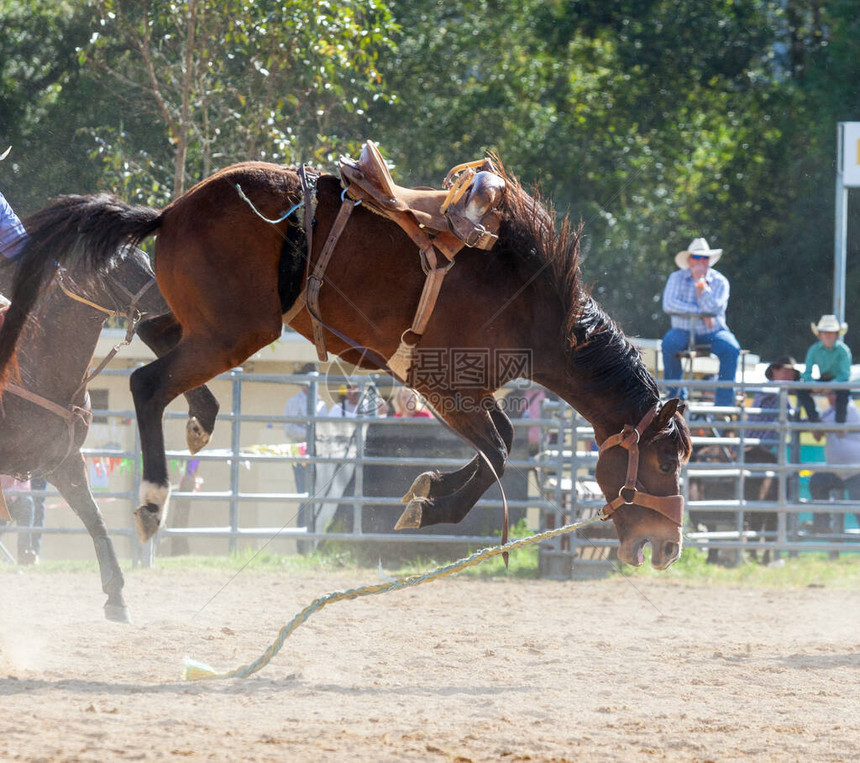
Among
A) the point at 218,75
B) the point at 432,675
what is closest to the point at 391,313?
the point at 432,675

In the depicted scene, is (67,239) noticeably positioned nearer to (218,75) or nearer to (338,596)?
(338,596)

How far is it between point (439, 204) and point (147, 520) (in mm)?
1687

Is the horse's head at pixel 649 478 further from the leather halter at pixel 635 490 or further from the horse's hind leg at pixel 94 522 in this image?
the horse's hind leg at pixel 94 522

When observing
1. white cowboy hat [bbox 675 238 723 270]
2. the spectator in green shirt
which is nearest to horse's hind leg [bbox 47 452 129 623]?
white cowboy hat [bbox 675 238 723 270]

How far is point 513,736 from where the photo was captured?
387 cm

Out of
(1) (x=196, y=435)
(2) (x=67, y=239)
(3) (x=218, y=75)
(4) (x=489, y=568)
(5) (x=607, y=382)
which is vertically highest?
(3) (x=218, y=75)

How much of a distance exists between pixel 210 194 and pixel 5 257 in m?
1.09

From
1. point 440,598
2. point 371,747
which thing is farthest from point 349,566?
point 371,747

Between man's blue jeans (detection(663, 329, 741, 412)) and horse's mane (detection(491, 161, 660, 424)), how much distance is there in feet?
17.4

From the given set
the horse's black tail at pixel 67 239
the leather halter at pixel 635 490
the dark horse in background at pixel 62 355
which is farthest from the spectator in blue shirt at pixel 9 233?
the leather halter at pixel 635 490

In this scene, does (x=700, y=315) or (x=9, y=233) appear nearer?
(x=9, y=233)

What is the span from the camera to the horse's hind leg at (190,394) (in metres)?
4.68

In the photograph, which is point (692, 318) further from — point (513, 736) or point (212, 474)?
point (513, 736)

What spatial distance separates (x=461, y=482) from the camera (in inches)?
189
